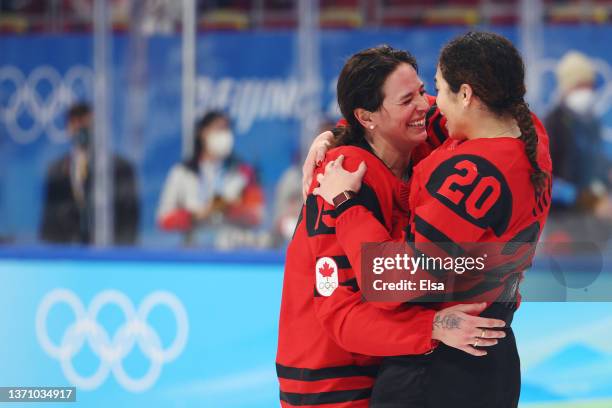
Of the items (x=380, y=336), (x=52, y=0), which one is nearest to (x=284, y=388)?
(x=380, y=336)

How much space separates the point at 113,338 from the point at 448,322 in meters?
2.49

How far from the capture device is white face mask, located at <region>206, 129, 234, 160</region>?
21.9 feet

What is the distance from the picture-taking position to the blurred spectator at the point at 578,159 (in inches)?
235

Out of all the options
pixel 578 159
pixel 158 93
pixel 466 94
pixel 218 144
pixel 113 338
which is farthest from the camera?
pixel 158 93

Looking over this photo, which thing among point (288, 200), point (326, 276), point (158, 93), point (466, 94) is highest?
point (158, 93)

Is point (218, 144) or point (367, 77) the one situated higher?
point (367, 77)

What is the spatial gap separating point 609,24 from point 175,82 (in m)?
2.89

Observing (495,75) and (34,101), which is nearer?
(495,75)

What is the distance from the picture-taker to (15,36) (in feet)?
24.4

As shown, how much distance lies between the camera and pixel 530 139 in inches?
92.4

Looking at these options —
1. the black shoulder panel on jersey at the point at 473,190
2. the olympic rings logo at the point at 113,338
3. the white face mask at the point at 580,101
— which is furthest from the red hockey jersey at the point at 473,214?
the white face mask at the point at 580,101

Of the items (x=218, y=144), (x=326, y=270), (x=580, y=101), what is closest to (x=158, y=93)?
(x=218, y=144)

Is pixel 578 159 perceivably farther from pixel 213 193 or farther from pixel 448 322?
pixel 448 322

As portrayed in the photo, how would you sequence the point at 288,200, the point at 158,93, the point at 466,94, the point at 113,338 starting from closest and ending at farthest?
the point at 466,94
the point at 113,338
the point at 288,200
the point at 158,93
